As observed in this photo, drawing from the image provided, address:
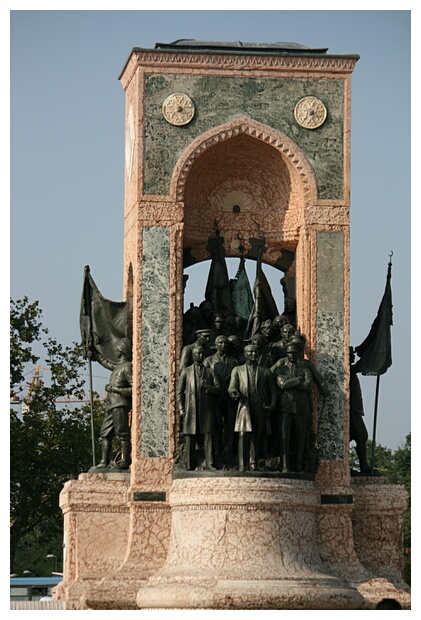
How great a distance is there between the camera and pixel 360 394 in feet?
111

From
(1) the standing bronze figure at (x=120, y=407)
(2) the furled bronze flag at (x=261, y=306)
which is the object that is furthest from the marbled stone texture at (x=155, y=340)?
(2) the furled bronze flag at (x=261, y=306)

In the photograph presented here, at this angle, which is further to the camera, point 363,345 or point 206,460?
point 363,345

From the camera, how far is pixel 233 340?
106ft

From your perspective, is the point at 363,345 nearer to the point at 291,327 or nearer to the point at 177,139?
the point at 291,327

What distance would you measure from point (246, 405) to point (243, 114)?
210 inches

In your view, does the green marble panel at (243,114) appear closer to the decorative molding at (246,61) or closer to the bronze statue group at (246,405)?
the decorative molding at (246,61)

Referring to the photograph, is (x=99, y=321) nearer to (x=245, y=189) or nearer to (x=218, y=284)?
(x=218, y=284)

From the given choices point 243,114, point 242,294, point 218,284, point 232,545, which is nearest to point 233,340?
point 218,284

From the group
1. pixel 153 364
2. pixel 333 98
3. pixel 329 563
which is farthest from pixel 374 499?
pixel 333 98

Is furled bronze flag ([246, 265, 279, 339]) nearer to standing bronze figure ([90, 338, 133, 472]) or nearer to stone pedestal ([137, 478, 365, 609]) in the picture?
standing bronze figure ([90, 338, 133, 472])

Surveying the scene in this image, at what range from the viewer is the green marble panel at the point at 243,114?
33.0m

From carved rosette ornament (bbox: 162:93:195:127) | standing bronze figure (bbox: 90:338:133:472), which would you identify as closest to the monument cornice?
carved rosette ornament (bbox: 162:93:195:127)

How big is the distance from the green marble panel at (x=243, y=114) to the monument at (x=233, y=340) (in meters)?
Answer: 0.02

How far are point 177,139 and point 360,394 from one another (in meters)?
5.57
